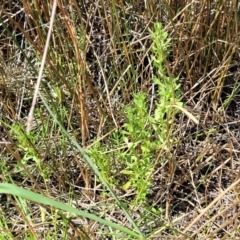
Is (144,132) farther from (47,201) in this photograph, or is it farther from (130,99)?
(47,201)

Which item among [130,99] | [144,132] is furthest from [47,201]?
[130,99]

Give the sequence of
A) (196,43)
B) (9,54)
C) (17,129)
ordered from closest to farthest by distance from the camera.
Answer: (17,129)
(196,43)
(9,54)

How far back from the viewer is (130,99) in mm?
1307

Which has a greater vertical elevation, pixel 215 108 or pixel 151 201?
pixel 215 108

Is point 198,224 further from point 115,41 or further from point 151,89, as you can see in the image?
point 115,41

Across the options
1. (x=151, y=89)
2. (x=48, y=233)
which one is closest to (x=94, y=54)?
(x=151, y=89)

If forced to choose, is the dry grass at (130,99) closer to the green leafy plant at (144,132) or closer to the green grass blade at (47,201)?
the green leafy plant at (144,132)

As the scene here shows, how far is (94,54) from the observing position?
1330mm

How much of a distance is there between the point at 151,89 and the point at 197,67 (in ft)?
0.50

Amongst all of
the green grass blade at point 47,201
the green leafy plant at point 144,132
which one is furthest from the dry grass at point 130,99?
the green grass blade at point 47,201

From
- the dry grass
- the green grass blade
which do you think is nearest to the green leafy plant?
the dry grass

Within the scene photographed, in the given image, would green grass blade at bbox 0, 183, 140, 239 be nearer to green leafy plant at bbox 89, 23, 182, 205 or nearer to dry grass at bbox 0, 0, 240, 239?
green leafy plant at bbox 89, 23, 182, 205

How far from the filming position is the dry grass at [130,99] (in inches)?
46.1

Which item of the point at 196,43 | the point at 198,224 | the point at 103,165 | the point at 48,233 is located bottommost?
the point at 198,224
